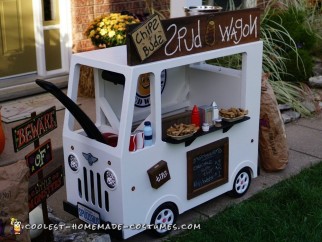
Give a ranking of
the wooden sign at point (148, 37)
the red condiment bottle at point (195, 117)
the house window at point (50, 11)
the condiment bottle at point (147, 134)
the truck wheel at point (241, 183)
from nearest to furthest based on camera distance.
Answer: the wooden sign at point (148, 37) < the condiment bottle at point (147, 134) < the red condiment bottle at point (195, 117) < the truck wheel at point (241, 183) < the house window at point (50, 11)

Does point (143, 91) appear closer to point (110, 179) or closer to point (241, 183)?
point (110, 179)

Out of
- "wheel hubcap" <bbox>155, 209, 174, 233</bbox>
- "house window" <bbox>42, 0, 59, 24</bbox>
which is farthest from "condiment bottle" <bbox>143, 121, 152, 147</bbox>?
"house window" <bbox>42, 0, 59, 24</bbox>

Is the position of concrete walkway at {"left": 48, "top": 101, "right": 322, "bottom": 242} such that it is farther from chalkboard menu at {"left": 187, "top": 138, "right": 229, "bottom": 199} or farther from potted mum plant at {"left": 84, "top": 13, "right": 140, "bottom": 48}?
potted mum plant at {"left": 84, "top": 13, "right": 140, "bottom": 48}

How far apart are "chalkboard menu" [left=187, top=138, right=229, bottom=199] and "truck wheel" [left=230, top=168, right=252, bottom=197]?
0.56 feet

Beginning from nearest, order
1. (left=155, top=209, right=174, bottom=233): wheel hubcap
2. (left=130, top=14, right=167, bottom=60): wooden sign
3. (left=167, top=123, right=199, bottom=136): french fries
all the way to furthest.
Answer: (left=130, top=14, right=167, bottom=60): wooden sign, (left=167, top=123, right=199, bottom=136): french fries, (left=155, top=209, right=174, bottom=233): wheel hubcap

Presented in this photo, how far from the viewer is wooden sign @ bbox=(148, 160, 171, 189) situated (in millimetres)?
3975

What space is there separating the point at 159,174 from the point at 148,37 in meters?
0.96

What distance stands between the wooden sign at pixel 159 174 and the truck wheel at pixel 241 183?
2.91 ft

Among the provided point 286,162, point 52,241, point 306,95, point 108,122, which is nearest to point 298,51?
point 306,95

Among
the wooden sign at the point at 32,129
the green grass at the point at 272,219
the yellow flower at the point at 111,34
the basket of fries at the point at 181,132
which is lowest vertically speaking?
the green grass at the point at 272,219

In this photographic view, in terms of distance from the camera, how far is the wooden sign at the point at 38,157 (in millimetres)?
3436

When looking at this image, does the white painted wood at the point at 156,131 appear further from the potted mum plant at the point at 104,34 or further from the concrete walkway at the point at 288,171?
the potted mum plant at the point at 104,34

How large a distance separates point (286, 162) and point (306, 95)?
228 cm

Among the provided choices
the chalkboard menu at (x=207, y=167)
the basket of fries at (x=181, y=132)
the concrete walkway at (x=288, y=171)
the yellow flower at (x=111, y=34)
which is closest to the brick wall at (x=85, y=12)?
the yellow flower at (x=111, y=34)
